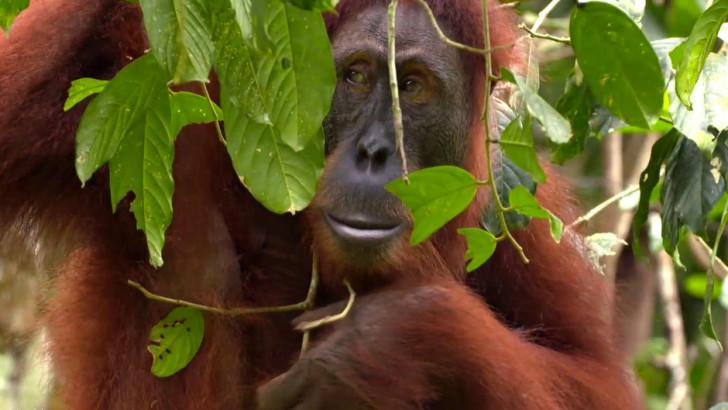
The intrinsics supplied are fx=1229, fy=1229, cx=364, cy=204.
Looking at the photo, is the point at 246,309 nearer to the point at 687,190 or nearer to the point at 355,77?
the point at 355,77

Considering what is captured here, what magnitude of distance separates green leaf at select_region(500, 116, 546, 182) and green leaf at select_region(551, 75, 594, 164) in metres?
0.33

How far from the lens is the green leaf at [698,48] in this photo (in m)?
2.43

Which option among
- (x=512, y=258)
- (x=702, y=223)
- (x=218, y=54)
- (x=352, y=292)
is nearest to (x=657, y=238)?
(x=512, y=258)

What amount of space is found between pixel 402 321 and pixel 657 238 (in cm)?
209

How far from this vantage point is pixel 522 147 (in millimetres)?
2260

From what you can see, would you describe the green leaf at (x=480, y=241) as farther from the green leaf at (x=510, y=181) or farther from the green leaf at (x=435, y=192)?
the green leaf at (x=510, y=181)

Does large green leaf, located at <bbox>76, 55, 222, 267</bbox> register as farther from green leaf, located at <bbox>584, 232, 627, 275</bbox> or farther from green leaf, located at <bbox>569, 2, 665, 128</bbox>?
green leaf, located at <bbox>584, 232, 627, 275</bbox>

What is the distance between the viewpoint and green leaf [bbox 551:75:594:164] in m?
2.58

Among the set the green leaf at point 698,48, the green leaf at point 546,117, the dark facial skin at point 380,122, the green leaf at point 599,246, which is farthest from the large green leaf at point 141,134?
the green leaf at point 599,246

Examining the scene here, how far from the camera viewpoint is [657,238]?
4664 mm

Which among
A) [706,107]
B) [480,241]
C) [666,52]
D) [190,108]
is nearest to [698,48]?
[706,107]

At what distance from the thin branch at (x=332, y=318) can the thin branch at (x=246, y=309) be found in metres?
0.06

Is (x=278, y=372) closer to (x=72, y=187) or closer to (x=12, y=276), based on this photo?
(x=72, y=187)

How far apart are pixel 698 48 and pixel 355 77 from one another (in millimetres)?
862
